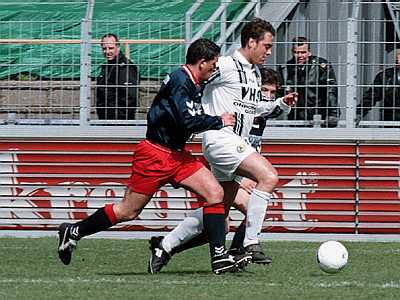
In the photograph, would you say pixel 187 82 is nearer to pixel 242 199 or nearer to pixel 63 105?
pixel 242 199

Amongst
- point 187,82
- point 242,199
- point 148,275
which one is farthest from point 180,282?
point 242,199

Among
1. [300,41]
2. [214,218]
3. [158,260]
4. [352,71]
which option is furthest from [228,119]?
[352,71]

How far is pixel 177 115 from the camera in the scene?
1002 centimetres

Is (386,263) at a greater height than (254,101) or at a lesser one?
lesser

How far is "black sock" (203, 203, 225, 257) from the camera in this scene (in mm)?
10016

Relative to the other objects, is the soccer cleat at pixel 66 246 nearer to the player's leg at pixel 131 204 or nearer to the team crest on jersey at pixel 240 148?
the player's leg at pixel 131 204

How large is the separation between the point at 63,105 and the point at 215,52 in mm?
5127

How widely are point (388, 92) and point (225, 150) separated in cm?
449

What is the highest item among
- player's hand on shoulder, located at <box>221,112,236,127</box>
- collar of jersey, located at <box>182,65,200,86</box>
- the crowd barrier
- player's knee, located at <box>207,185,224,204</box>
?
collar of jersey, located at <box>182,65,200,86</box>

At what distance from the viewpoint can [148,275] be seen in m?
10.2

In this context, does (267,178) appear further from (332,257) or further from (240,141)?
(332,257)

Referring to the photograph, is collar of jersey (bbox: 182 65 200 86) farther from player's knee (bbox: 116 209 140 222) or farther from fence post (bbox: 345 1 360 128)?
fence post (bbox: 345 1 360 128)

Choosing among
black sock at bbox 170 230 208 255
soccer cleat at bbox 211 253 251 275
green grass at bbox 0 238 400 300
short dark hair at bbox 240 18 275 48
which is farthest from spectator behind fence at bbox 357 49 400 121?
soccer cleat at bbox 211 253 251 275

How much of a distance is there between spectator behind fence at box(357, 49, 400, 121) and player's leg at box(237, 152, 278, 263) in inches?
172
